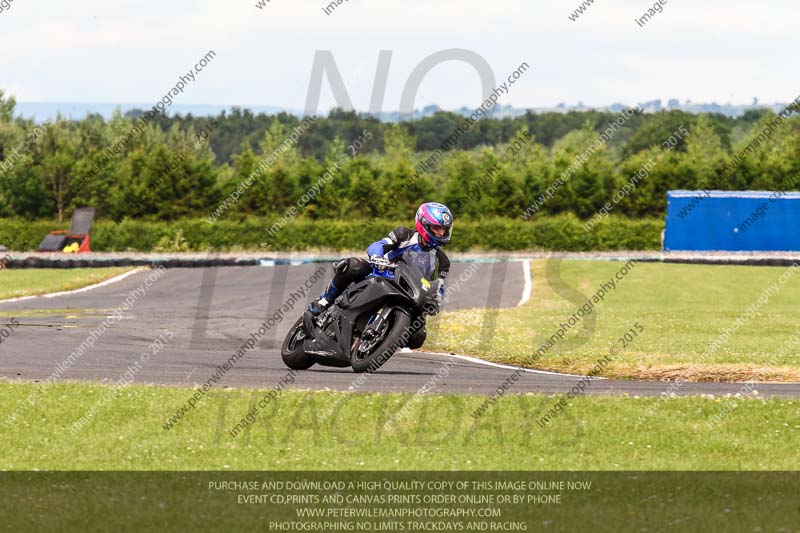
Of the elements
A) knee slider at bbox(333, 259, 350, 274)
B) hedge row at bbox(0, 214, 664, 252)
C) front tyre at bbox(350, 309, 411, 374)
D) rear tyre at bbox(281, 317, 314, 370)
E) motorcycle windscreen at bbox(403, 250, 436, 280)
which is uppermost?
motorcycle windscreen at bbox(403, 250, 436, 280)

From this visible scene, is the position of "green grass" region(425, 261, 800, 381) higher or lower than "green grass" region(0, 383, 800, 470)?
lower

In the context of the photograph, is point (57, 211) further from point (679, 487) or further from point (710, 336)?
point (679, 487)

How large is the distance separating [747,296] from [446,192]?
3282 centimetres

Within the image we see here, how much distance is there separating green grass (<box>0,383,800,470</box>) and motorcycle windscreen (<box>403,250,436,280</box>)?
221 centimetres

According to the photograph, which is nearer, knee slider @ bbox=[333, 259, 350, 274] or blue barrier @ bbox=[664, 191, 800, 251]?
knee slider @ bbox=[333, 259, 350, 274]

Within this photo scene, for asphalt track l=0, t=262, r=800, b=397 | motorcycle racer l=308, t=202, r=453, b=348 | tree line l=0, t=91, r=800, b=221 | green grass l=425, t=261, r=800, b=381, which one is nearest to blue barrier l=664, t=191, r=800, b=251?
green grass l=425, t=261, r=800, b=381

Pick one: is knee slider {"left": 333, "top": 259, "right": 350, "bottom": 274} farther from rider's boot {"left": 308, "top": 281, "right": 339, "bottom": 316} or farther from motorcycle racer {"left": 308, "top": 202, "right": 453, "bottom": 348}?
rider's boot {"left": 308, "top": 281, "right": 339, "bottom": 316}

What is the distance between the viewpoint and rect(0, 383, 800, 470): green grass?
1107 centimetres

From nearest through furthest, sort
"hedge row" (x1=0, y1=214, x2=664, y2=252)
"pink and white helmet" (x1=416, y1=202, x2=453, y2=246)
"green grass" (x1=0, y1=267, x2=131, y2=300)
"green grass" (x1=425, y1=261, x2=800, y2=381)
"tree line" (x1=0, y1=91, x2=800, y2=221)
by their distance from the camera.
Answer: "pink and white helmet" (x1=416, y1=202, x2=453, y2=246)
"green grass" (x1=425, y1=261, x2=800, y2=381)
"green grass" (x1=0, y1=267, x2=131, y2=300)
"hedge row" (x1=0, y1=214, x2=664, y2=252)
"tree line" (x1=0, y1=91, x2=800, y2=221)

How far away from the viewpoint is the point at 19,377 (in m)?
16.0

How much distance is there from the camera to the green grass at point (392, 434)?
11.1m

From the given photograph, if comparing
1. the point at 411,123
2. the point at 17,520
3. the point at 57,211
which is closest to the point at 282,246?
the point at 57,211

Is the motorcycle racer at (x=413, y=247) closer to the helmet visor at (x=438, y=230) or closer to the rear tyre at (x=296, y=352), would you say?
the helmet visor at (x=438, y=230)

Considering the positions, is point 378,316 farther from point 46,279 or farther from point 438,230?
point 46,279
